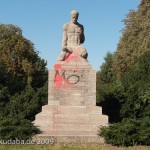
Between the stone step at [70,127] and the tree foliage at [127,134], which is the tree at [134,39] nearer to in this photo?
the stone step at [70,127]

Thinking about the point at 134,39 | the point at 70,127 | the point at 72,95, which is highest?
the point at 134,39

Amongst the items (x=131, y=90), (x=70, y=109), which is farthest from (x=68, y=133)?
(x=131, y=90)

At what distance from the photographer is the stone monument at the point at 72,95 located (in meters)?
18.1

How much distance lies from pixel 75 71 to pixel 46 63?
30.6 m

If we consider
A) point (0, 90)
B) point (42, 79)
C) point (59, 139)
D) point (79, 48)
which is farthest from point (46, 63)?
point (59, 139)

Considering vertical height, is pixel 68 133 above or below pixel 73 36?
below

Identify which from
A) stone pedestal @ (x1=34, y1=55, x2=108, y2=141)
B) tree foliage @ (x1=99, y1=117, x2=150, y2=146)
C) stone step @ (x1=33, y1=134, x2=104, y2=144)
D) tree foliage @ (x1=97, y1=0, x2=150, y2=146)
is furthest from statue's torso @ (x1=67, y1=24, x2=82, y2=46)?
tree foliage @ (x1=99, y1=117, x2=150, y2=146)

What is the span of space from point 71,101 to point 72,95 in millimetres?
258

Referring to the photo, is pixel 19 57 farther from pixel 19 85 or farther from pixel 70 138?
pixel 70 138

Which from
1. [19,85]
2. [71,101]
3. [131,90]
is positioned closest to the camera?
[71,101]

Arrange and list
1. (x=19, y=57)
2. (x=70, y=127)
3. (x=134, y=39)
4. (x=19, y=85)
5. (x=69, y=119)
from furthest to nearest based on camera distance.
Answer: (x=19, y=57) → (x=134, y=39) → (x=19, y=85) → (x=69, y=119) → (x=70, y=127)

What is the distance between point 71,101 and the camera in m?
18.9

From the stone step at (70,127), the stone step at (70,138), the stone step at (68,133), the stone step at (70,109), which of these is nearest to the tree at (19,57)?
the stone step at (70,109)

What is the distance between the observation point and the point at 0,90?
24719mm
